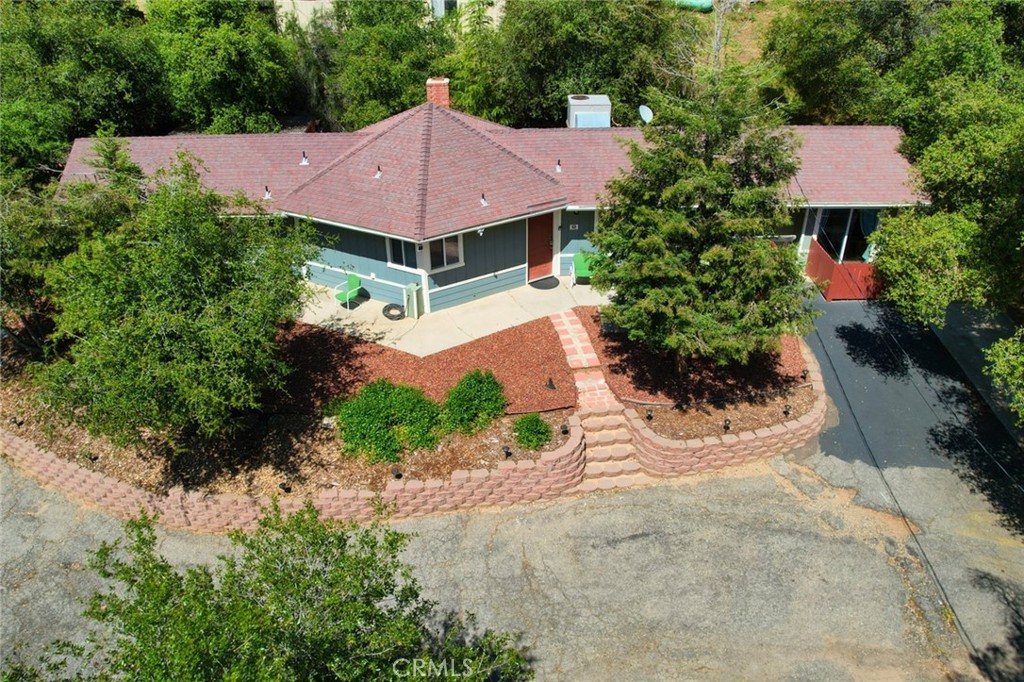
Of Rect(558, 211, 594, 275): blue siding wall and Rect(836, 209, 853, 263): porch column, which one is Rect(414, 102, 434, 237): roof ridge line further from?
Rect(836, 209, 853, 263): porch column

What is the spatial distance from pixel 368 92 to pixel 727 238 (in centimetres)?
1523

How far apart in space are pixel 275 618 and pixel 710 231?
31.3 ft

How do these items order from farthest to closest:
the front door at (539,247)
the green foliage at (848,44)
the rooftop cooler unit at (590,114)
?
1. the green foliage at (848,44)
2. the rooftop cooler unit at (590,114)
3. the front door at (539,247)

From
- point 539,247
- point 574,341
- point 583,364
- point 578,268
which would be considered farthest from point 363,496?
point 578,268

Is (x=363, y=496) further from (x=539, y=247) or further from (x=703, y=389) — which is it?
(x=539, y=247)

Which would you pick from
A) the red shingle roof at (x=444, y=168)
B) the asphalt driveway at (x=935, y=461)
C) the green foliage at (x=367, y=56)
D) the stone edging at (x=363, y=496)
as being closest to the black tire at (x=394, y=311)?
the red shingle roof at (x=444, y=168)

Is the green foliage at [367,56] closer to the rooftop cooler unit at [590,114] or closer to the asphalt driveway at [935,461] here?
the rooftop cooler unit at [590,114]

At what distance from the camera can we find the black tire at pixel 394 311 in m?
17.2

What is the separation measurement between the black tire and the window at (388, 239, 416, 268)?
1068mm

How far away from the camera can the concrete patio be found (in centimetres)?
1636

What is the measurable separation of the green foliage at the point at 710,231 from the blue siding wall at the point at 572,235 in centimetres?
513

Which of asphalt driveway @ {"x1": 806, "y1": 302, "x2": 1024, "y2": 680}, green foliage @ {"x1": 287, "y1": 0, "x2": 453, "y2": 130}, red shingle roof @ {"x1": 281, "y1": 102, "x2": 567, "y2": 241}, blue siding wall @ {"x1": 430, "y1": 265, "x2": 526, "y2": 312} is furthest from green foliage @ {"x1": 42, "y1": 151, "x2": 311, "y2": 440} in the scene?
green foliage @ {"x1": 287, "y1": 0, "x2": 453, "y2": 130}

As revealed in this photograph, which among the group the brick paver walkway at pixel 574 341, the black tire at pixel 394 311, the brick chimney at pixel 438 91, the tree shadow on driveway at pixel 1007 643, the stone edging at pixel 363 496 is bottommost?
the tree shadow on driveway at pixel 1007 643

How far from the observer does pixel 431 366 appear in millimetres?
15344
